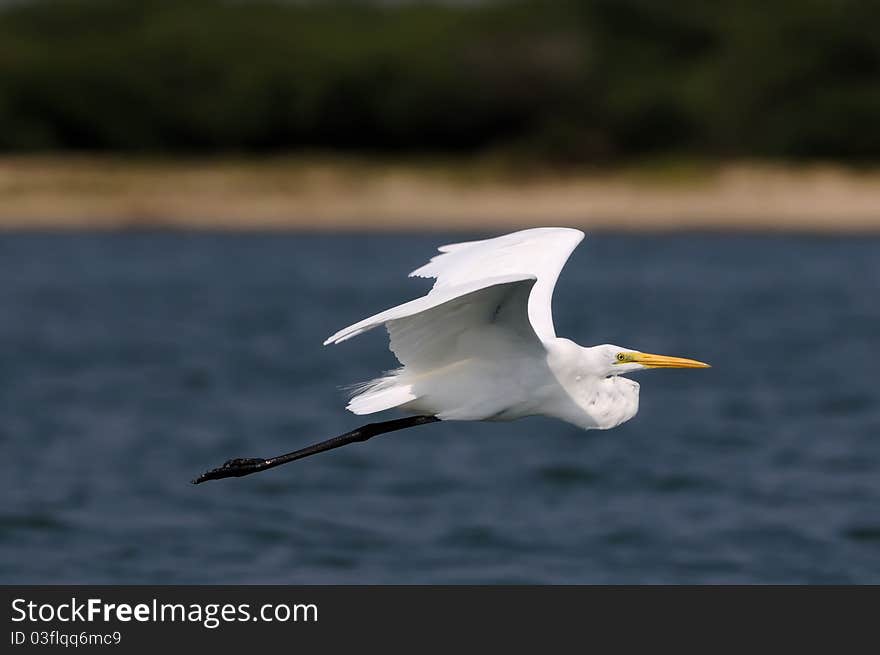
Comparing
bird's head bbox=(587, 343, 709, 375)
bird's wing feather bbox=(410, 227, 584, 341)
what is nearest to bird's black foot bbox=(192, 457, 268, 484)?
bird's wing feather bbox=(410, 227, 584, 341)

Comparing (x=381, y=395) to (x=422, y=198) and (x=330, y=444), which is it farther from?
(x=422, y=198)

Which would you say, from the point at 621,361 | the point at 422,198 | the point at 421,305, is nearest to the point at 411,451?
the point at 621,361

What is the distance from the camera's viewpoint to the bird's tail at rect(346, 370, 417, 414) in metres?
7.59

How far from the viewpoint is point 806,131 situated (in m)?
37.7

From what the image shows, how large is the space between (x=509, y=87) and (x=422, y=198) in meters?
6.73

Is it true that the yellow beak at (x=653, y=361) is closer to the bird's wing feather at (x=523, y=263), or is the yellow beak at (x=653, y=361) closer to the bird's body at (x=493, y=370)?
the bird's body at (x=493, y=370)

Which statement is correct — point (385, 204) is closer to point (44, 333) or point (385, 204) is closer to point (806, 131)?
point (806, 131)

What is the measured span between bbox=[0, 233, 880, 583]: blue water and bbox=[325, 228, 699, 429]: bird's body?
3.47m

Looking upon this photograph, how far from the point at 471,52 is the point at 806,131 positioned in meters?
9.73

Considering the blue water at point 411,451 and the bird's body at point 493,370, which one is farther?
the blue water at point 411,451

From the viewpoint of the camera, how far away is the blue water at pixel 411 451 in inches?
469

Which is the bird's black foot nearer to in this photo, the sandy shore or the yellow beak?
the yellow beak

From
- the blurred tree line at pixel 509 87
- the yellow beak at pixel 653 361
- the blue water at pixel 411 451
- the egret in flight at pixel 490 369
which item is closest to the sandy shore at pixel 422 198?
the blurred tree line at pixel 509 87
